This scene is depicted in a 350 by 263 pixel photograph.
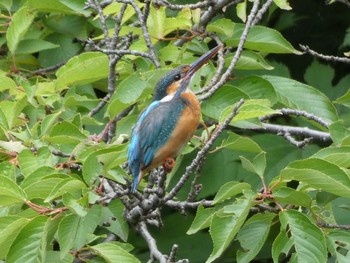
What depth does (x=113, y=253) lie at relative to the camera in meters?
3.15

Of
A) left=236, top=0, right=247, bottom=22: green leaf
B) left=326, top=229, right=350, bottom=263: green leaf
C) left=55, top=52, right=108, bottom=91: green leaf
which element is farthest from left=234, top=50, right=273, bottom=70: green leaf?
left=326, top=229, right=350, bottom=263: green leaf

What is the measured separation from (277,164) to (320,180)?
138cm

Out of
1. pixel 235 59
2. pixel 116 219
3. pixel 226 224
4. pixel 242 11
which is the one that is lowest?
pixel 116 219

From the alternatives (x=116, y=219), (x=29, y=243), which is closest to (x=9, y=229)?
(x=29, y=243)

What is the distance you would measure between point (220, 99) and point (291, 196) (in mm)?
682

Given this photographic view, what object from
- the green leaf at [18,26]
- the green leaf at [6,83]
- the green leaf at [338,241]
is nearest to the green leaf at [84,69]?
the green leaf at [6,83]

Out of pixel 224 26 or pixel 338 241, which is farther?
pixel 224 26

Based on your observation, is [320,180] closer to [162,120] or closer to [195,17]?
[162,120]

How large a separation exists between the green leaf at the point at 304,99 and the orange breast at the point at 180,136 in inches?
25.5

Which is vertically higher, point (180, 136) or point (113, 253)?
point (180, 136)

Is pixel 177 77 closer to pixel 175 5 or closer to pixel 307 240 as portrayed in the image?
pixel 175 5

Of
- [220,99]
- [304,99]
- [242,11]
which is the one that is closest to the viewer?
[220,99]

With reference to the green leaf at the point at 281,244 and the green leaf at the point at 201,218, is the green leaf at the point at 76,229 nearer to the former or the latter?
the green leaf at the point at 201,218

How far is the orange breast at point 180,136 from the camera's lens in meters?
→ 3.20
